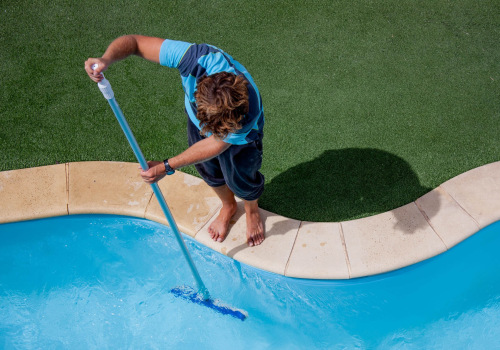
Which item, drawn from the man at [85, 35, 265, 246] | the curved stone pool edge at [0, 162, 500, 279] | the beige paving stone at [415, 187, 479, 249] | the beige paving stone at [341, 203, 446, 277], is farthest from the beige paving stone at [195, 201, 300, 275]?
the beige paving stone at [415, 187, 479, 249]

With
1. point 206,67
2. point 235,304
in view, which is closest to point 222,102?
point 206,67

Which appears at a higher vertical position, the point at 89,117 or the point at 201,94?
the point at 201,94

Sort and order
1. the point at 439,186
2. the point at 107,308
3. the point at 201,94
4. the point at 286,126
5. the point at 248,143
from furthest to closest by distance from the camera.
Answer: the point at 286,126, the point at 439,186, the point at 107,308, the point at 248,143, the point at 201,94

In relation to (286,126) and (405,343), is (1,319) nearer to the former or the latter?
(286,126)

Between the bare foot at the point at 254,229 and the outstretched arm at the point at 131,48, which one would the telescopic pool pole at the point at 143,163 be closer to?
the outstretched arm at the point at 131,48

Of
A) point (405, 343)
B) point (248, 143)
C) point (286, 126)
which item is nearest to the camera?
point (248, 143)

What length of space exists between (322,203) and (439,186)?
1.01 m

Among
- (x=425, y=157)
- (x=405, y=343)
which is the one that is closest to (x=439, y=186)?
(x=425, y=157)

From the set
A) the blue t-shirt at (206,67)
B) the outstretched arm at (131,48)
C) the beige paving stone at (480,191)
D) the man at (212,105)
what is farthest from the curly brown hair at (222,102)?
the beige paving stone at (480,191)

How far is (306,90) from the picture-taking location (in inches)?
171

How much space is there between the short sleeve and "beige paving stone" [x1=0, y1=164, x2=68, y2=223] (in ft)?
6.49

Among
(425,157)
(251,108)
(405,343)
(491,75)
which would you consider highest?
(251,108)

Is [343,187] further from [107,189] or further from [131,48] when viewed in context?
[131,48]

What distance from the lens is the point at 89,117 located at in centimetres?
429
